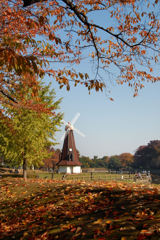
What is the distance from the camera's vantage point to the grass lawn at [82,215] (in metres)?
4.37

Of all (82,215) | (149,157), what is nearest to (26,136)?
(82,215)

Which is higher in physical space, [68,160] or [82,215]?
[68,160]

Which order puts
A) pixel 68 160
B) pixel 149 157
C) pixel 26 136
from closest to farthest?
1. pixel 26 136
2. pixel 68 160
3. pixel 149 157

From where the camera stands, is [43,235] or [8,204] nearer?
[43,235]

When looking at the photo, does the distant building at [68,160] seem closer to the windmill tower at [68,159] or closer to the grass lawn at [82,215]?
the windmill tower at [68,159]

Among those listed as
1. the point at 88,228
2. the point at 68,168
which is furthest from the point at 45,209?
the point at 68,168

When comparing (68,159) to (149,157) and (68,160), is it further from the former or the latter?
(149,157)

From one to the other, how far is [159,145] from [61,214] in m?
66.0

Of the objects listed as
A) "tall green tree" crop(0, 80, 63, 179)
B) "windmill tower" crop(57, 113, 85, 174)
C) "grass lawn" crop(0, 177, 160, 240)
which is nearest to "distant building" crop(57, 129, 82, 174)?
"windmill tower" crop(57, 113, 85, 174)

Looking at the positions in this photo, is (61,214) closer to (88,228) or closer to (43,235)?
(43,235)

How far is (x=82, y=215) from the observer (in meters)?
5.79

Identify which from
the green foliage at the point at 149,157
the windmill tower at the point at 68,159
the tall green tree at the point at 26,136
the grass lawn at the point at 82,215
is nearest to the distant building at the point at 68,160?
the windmill tower at the point at 68,159

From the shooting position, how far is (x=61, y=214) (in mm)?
6309

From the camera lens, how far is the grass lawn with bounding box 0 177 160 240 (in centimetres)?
437
